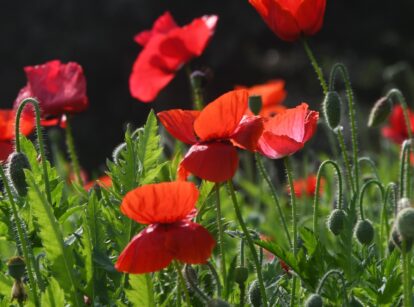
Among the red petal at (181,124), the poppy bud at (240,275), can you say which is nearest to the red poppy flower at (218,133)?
the red petal at (181,124)

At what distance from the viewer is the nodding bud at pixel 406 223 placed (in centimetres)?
149

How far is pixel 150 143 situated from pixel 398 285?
20.2 inches

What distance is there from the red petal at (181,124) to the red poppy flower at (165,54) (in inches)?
47.5

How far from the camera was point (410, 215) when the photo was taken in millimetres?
1490

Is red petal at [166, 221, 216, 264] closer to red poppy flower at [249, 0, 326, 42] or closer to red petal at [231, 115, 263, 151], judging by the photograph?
red petal at [231, 115, 263, 151]

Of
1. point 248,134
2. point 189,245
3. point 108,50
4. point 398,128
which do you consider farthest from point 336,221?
point 108,50

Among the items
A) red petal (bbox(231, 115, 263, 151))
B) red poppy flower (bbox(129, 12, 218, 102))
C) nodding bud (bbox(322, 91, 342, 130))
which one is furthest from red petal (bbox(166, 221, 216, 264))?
red poppy flower (bbox(129, 12, 218, 102))

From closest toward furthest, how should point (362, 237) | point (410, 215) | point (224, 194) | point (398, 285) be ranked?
point (410, 215) < point (398, 285) < point (362, 237) < point (224, 194)

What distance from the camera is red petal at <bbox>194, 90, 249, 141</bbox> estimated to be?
1.63 meters

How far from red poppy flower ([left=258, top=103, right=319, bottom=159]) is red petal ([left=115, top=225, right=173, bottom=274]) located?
0.35 meters

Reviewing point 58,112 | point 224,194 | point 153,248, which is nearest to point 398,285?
point 153,248

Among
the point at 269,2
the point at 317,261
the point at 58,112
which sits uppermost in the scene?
the point at 269,2

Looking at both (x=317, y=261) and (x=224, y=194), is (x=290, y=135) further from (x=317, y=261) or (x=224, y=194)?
(x=224, y=194)

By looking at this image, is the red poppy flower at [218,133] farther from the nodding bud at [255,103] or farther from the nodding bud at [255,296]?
the nodding bud at [255,103]
